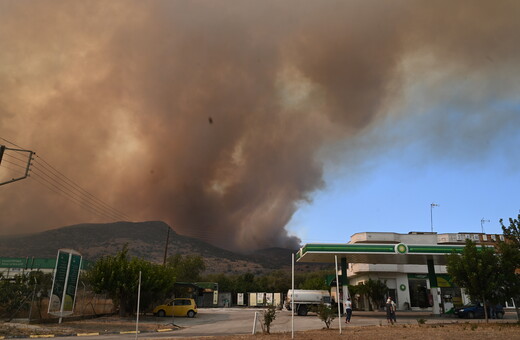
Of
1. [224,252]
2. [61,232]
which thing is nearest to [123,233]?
[61,232]

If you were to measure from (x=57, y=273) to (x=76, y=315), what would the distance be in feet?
21.4

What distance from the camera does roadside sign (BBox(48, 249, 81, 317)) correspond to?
24.8m

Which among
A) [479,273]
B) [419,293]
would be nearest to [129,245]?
[419,293]

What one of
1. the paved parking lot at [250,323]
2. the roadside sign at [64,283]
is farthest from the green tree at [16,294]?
the paved parking lot at [250,323]

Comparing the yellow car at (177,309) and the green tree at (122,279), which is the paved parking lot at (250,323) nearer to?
the yellow car at (177,309)

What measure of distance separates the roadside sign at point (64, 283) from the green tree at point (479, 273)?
2634 centimetres

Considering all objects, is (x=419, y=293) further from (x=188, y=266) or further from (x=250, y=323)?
(x=188, y=266)

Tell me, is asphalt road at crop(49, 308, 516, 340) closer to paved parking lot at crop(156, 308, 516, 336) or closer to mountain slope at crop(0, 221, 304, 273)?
paved parking lot at crop(156, 308, 516, 336)

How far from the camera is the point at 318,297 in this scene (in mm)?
37031

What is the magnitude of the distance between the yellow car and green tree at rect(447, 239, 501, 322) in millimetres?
24250

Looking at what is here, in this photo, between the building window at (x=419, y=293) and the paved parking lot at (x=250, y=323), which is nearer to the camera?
the paved parking lot at (x=250, y=323)

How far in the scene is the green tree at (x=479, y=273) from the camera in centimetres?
2362

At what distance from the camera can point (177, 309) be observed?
37094mm

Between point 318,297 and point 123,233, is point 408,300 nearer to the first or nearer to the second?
point 318,297
